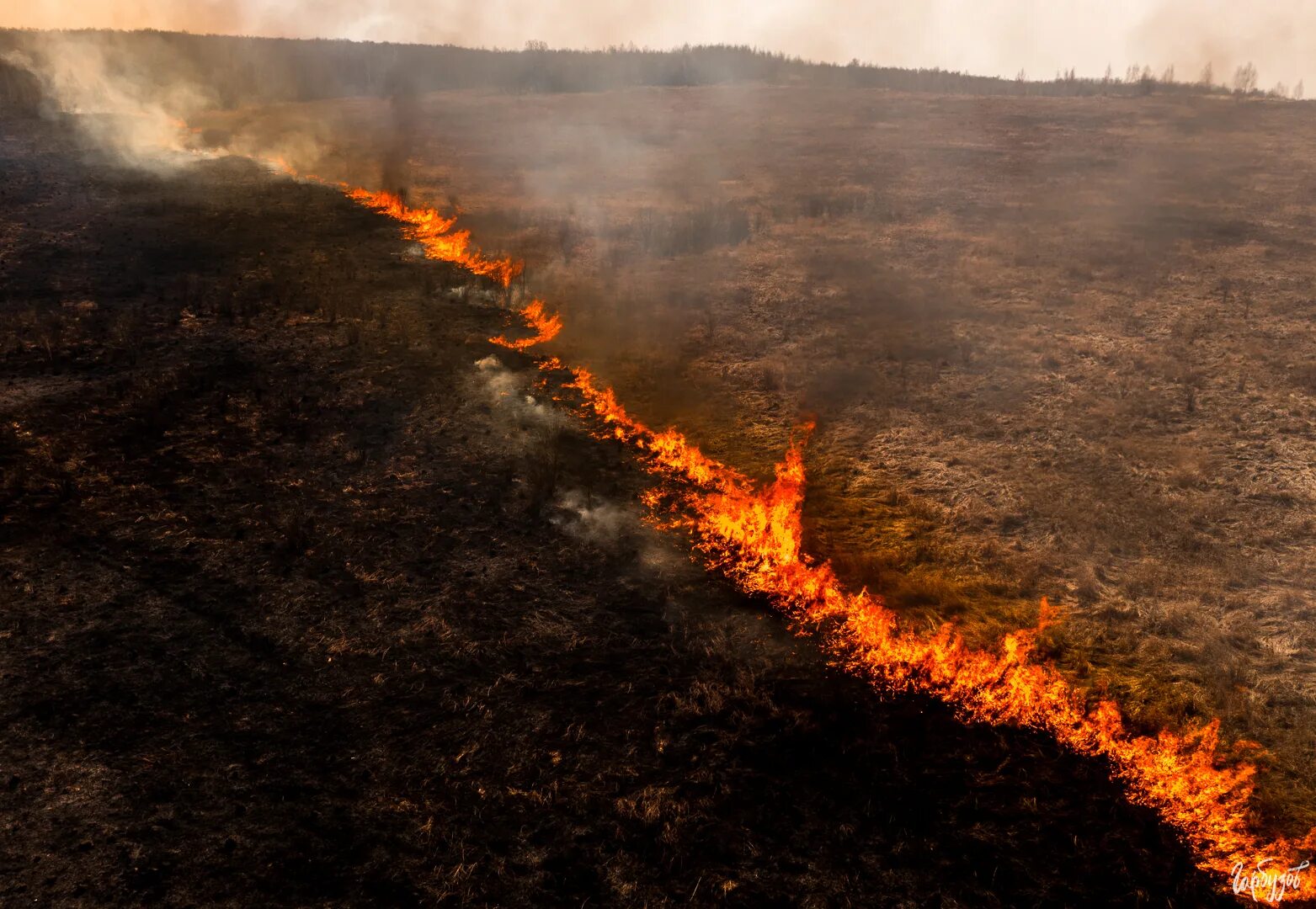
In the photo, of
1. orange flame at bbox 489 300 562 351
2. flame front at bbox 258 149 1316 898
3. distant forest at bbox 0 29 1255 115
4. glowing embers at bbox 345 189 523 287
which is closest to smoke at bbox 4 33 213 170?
distant forest at bbox 0 29 1255 115

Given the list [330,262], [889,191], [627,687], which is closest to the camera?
[627,687]

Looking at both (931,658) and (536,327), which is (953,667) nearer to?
(931,658)

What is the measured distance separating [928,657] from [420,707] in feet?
16.1

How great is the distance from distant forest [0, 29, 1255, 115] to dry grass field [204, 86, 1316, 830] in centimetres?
1254

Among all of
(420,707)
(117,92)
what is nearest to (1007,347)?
(420,707)

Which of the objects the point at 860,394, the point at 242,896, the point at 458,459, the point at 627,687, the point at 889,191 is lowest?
the point at 242,896

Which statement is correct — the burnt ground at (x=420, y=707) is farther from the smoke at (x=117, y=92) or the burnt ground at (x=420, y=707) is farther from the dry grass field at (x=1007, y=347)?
the smoke at (x=117, y=92)

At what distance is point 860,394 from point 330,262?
12492mm

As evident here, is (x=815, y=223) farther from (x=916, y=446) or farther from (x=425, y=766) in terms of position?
(x=425, y=766)

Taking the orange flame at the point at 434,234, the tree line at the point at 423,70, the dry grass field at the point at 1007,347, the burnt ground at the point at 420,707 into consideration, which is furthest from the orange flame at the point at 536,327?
the tree line at the point at 423,70

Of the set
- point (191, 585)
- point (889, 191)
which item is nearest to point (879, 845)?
point (191, 585)

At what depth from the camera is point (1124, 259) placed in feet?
57.2

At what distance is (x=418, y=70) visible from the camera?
165 ft

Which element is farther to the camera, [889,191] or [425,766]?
[889,191]
